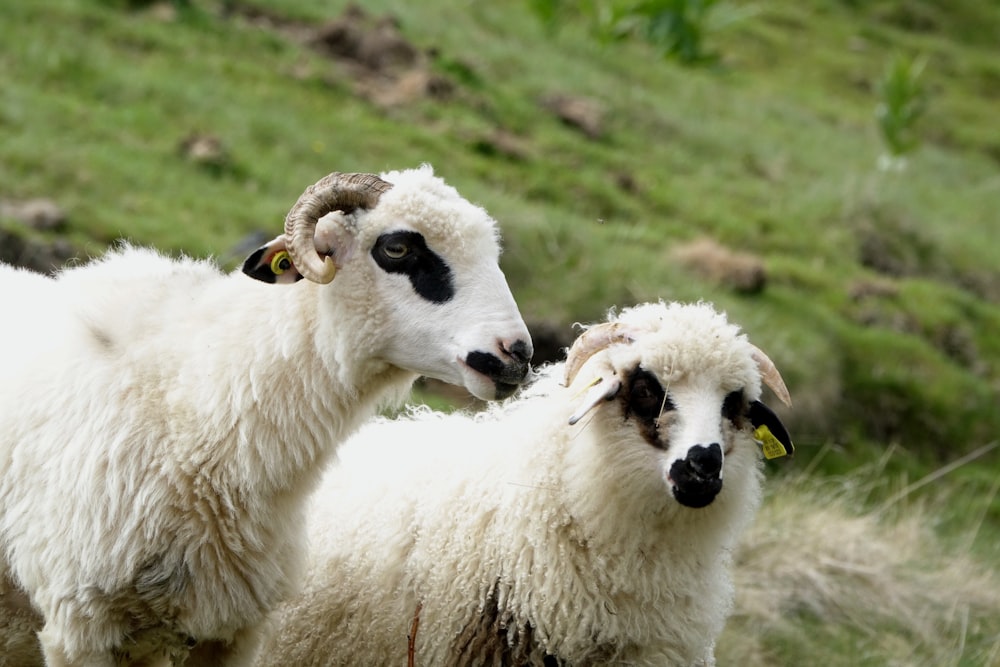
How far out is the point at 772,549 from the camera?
27.1 feet

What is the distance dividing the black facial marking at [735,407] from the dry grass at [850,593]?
2.49m

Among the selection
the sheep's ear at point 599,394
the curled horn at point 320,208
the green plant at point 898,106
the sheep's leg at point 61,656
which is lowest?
the green plant at point 898,106

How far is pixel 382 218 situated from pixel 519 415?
1.46 m

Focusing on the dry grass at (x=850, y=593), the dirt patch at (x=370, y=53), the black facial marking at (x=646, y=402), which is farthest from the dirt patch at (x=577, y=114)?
the black facial marking at (x=646, y=402)

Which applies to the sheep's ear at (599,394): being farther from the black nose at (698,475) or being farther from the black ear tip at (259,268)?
the black ear tip at (259,268)

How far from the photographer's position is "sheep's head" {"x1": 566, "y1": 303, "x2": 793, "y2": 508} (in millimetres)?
4789

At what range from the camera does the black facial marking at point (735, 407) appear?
16.8 feet

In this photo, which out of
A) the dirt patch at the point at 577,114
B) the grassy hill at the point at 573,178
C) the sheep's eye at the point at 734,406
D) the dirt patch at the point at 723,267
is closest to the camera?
the sheep's eye at the point at 734,406

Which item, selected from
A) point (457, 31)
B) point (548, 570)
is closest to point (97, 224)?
point (548, 570)

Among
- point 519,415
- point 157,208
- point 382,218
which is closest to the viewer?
point 382,218

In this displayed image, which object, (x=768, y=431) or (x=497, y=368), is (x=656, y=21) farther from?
(x=497, y=368)

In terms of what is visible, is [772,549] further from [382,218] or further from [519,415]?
[382,218]

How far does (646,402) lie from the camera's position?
501 centimetres

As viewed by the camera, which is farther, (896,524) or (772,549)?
(896,524)
